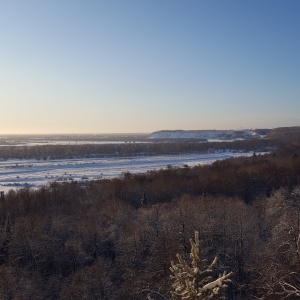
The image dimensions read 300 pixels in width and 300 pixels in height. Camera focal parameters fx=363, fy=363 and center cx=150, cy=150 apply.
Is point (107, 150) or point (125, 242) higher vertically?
point (107, 150)

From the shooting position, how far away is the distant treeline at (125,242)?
2141 cm

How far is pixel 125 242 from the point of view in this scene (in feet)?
93.6

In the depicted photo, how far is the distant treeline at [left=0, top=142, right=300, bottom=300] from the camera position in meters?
21.4

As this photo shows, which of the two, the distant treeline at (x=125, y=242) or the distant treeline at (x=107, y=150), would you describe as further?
the distant treeline at (x=107, y=150)

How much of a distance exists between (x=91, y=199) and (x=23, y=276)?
68.1 ft

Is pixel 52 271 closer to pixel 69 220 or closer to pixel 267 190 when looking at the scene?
pixel 69 220

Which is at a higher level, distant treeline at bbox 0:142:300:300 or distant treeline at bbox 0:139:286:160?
distant treeline at bbox 0:139:286:160

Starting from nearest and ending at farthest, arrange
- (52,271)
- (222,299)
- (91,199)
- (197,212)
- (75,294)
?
1. (222,299)
2. (75,294)
3. (52,271)
4. (197,212)
5. (91,199)

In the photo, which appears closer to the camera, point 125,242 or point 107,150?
point 125,242

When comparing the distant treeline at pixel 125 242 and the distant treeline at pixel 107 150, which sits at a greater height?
the distant treeline at pixel 107 150

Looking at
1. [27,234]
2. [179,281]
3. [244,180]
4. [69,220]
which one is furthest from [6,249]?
[244,180]

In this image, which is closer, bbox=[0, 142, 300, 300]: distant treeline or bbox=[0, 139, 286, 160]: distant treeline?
bbox=[0, 142, 300, 300]: distant treeline

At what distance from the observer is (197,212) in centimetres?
3372

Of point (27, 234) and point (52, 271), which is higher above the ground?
point (27, 234)
